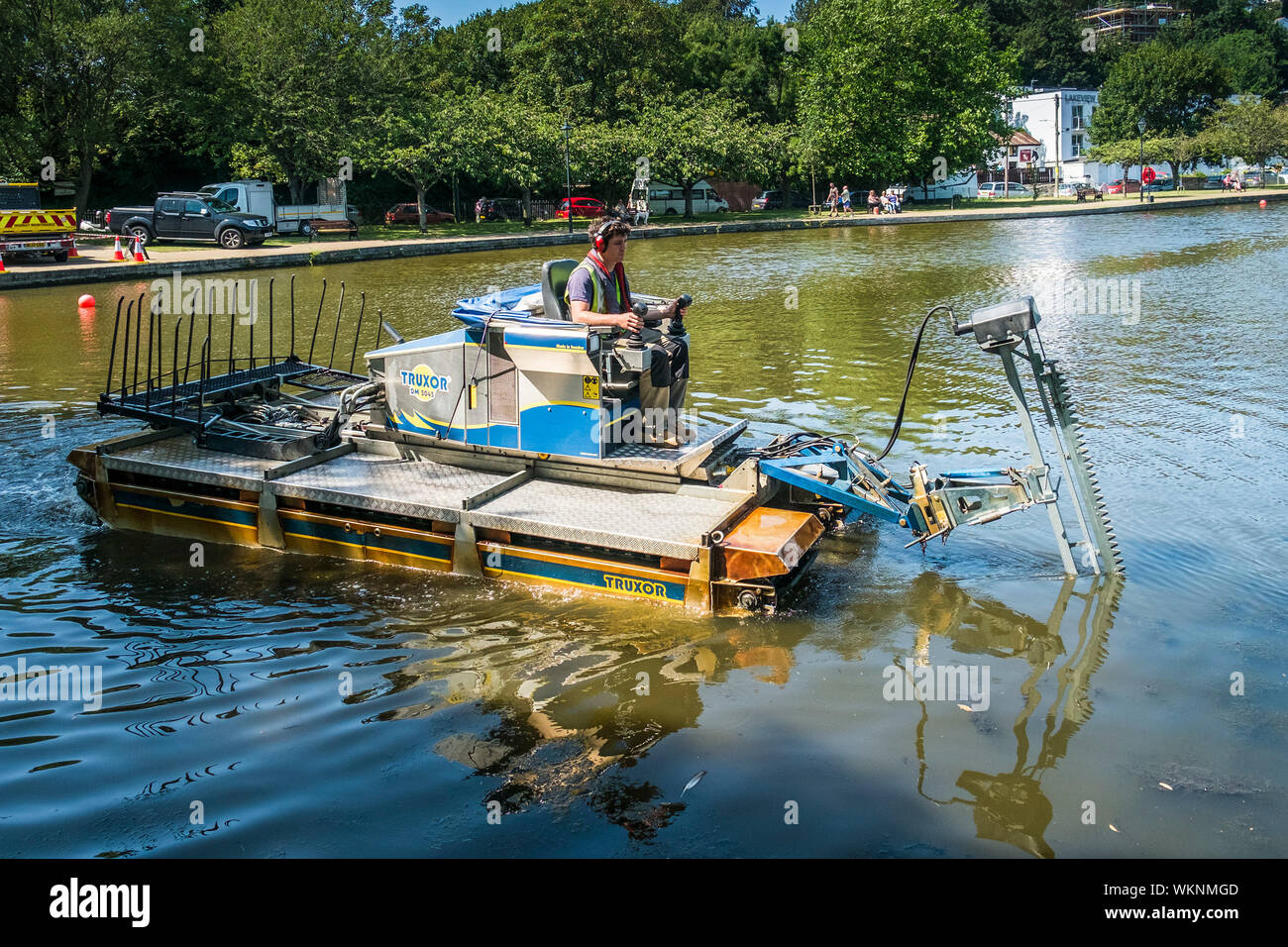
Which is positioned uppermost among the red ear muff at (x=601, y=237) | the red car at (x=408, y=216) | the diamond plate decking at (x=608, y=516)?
the red car at (x=408, y=216)

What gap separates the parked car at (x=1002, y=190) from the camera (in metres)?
72.1

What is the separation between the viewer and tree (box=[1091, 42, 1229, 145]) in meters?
77.8

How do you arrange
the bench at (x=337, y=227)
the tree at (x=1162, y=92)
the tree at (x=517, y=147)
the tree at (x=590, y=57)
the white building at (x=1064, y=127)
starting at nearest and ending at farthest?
the bench at (x=337, y=227), the tree at (x=517, y=147), the tree at (x=590, y=57), the tree at (x=1162, y=92), the white building at (x=1064, y=127)

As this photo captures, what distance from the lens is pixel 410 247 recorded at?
114 feet

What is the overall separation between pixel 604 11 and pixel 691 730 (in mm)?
54859

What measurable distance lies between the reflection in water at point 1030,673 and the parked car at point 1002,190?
68446mm

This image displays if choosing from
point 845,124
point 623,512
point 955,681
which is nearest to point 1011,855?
point 955,681

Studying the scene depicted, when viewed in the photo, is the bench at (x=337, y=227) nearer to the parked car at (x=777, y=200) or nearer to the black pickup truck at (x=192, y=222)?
the black pickup truck at (x=192, y=222)

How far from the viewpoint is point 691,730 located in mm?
5977

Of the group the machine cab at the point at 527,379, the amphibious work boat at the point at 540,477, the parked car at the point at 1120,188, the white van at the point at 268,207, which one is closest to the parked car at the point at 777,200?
the parked car at the point at 1120,188

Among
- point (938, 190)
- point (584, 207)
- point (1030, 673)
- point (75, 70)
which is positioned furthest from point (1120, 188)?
point (1030, 673)

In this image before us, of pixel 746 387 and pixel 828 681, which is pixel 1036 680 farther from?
pixel 746 387

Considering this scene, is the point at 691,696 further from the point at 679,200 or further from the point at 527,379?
the point at 679,200

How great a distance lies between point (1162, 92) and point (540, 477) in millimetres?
83431
